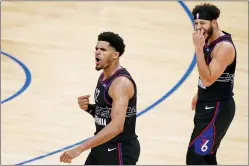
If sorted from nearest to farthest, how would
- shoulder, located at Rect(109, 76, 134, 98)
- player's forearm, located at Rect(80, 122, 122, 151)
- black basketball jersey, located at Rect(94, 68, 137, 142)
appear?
player's forearm, located at Rect(80, 122, 122, 151) → shoulder, located at Rect(109, 76, 134, 98) → black basketball jersey, located at Rect(94, 68, 137, 142)

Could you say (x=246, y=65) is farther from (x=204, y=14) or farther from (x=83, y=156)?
(x=204, y=14)

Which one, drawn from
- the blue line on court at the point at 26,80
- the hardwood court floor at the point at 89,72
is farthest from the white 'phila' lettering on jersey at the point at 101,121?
the blue line on court at the point at 26,80

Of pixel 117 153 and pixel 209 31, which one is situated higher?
pixel 209 31

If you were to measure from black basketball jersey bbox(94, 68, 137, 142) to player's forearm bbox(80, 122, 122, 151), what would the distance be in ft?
1.21

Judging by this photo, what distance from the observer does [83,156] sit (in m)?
8.14

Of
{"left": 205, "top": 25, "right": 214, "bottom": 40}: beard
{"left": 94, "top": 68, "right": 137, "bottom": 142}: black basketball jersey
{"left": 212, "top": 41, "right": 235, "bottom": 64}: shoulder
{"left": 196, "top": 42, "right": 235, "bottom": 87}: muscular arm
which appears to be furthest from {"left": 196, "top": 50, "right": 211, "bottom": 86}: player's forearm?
{"left": 94, "top": 68, "right": 137, "bottom": 142}: black basketball jersey

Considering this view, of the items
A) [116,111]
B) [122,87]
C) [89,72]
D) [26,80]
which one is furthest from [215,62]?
[26,80]

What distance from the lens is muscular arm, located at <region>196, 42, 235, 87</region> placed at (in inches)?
223

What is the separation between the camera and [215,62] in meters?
5.82

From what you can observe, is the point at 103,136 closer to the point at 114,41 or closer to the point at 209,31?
the point at 114,41

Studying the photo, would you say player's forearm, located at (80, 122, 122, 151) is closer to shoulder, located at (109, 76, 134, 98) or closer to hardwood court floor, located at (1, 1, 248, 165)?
shoulder, located at (109, 76, 134, 98)

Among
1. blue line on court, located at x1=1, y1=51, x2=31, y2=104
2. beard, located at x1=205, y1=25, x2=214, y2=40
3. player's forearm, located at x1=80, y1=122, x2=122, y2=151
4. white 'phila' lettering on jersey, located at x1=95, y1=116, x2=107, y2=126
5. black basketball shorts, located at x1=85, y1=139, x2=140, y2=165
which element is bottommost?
black basketball shorts, located at x1=85, y1=139, x2=140, y2=165

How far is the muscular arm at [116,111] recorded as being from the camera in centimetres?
542

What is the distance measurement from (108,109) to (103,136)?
48 cm
